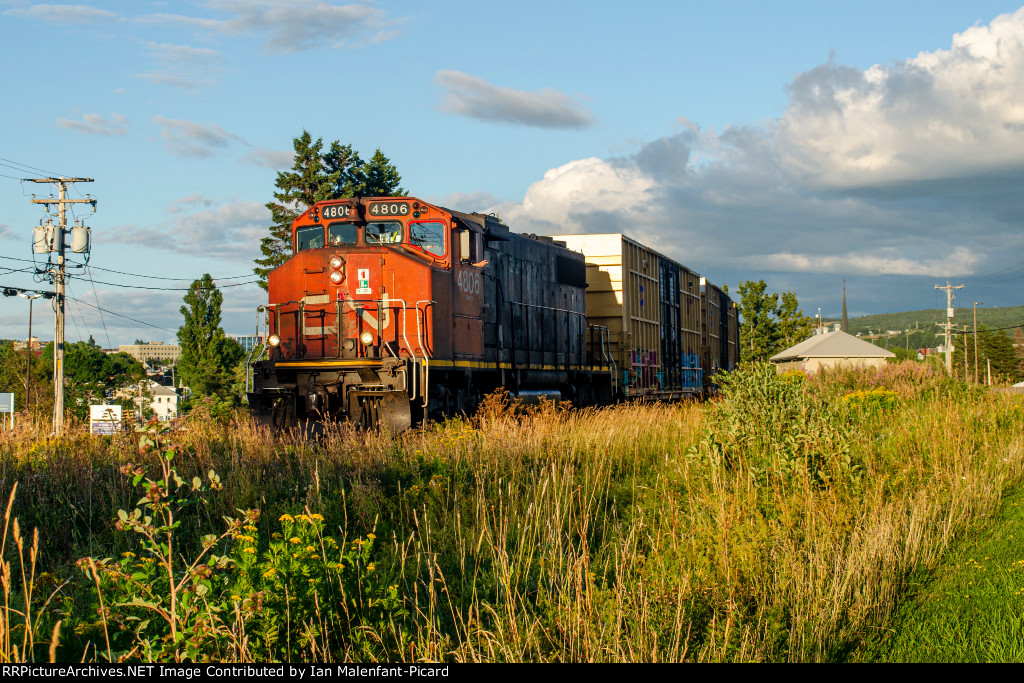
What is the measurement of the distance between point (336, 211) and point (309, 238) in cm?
81

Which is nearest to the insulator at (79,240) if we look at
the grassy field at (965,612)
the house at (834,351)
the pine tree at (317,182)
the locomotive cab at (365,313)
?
the pine tree at (317,182)

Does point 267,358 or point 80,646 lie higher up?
point 267,358

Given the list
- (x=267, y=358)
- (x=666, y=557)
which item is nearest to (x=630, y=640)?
(x=666, y=557)

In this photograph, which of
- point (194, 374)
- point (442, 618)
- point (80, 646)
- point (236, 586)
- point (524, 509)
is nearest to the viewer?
point (236, 586)

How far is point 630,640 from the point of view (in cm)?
470

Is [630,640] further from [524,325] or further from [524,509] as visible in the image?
[524,325]

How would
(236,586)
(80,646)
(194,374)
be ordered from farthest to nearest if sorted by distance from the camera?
1. (194,374)
2. (80,646)
3. (236,586)

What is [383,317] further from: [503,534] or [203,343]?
[203,343]

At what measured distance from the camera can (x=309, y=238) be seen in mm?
14703

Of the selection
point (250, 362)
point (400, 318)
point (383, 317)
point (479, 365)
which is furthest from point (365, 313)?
point (250, 362)

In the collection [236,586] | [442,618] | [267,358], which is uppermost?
[267,358]

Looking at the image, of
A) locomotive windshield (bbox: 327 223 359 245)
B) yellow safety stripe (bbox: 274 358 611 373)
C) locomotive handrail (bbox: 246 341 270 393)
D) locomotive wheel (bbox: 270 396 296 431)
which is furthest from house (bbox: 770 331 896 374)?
locomotive wheel (bbox: 270 396 296 431)

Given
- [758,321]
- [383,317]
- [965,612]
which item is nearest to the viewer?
[965,612]

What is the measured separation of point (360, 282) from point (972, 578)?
1013 centimetres
